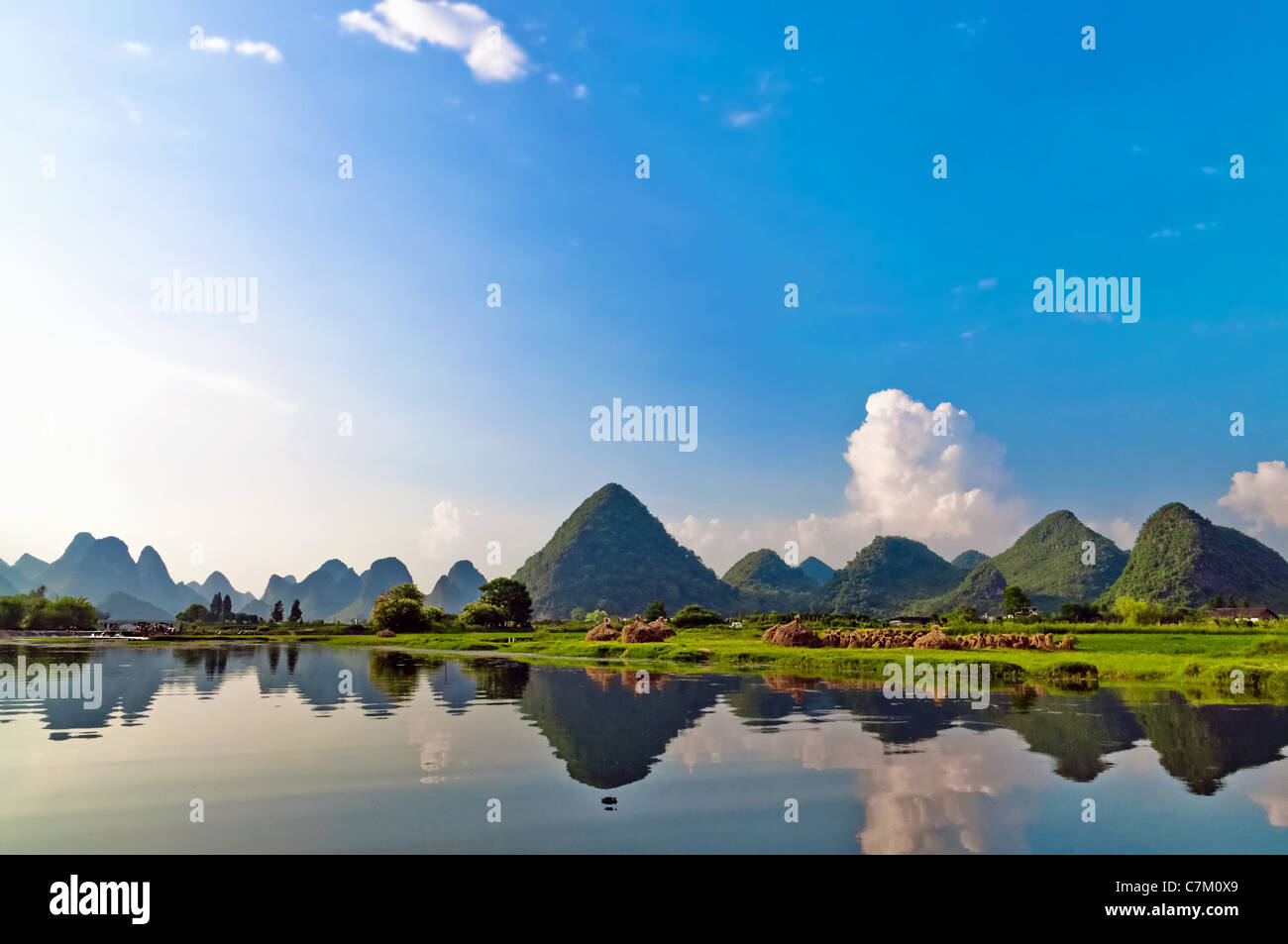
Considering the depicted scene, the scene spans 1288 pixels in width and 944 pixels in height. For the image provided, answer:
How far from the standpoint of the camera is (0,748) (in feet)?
72.2

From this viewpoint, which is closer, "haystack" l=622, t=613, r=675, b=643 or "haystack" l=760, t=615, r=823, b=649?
"haystack" l=760, t=615, r=823, b=649

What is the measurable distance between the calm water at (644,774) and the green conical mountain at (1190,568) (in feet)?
554

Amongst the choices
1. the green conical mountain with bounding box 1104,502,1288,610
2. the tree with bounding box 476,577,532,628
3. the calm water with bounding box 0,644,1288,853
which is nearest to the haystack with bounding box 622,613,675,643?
the calm water with bounding box 0,644,1288,853

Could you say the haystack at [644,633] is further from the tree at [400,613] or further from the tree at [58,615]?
the tree at [58,615]

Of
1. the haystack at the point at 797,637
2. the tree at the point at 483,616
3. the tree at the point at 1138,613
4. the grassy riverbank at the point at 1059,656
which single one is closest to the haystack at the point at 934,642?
the grassy riverbank at the point at 1059,656

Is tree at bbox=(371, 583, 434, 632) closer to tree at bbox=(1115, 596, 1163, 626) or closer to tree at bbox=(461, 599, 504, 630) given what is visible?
tree at bbox=(461, 599, 504, 630)

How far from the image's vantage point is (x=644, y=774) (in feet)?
64.0

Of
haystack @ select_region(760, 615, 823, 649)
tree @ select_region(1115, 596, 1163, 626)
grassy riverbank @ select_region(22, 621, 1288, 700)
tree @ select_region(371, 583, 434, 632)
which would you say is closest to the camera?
grassy riverbank @ select_region(22, 621, 1288, 700)

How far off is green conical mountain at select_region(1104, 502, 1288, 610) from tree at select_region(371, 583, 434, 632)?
156961 millimetres

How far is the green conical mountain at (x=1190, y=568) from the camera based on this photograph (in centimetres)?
16912

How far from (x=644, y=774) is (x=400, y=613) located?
88.8 metres

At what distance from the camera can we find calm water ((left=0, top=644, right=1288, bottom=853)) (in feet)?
46.4
